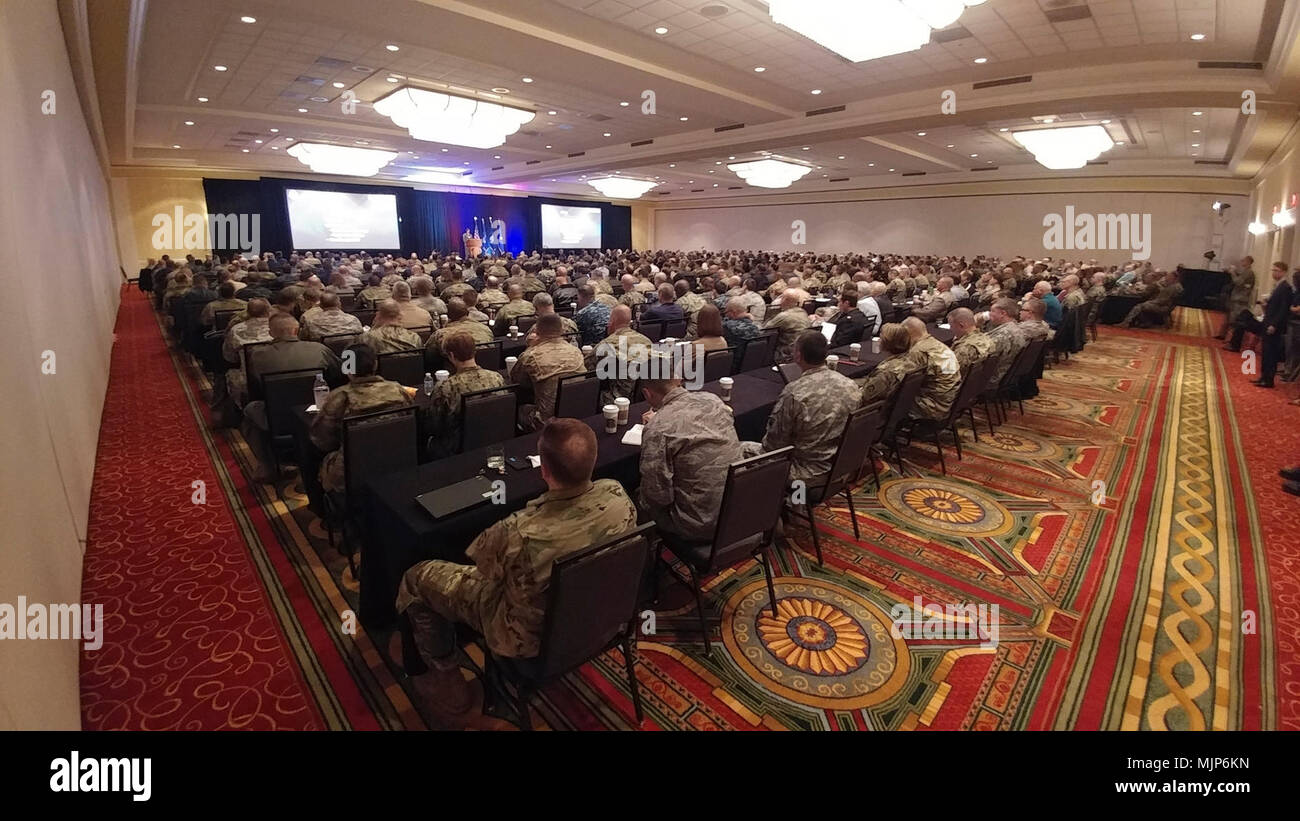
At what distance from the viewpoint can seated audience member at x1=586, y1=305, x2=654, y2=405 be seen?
488 centimetres

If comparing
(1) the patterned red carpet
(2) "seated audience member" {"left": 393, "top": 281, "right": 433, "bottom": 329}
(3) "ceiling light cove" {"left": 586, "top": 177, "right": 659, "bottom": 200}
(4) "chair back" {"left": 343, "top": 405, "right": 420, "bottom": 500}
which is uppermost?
(3) "ceiling light cove" {"left": 586, "top": 177, "right": 659, "bottom": 200}

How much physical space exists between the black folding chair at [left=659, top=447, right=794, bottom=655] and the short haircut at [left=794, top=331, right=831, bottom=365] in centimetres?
103

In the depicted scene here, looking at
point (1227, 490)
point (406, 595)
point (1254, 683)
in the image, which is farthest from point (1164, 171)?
point (406, 595)

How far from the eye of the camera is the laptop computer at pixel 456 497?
2.47 meters

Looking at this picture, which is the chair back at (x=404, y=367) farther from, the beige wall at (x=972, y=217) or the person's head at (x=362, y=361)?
the beige wall at (x=972, y=217)

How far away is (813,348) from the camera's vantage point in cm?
361

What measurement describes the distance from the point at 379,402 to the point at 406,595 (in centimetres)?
146

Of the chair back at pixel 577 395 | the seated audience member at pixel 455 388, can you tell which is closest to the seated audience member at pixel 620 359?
the chair back at pixel 577 395

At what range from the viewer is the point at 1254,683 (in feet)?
8.76

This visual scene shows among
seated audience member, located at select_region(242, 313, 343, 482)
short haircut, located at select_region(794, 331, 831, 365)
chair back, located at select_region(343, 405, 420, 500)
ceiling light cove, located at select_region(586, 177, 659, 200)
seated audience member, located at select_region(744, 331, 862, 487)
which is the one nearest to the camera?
chair back, located at select_region(343, 405, 420, 500)

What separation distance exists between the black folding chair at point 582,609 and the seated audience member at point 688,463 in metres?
0.67

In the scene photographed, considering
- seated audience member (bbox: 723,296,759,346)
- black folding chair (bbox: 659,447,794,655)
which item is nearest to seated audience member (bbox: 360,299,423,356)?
seated audience member (bbox: 723,296,759,346)

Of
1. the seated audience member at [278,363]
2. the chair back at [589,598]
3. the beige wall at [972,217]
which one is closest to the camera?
the chair back at [589,598]

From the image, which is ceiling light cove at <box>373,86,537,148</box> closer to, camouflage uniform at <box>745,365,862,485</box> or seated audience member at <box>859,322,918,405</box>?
seated audience member at <box>859,322,918,405</box>
